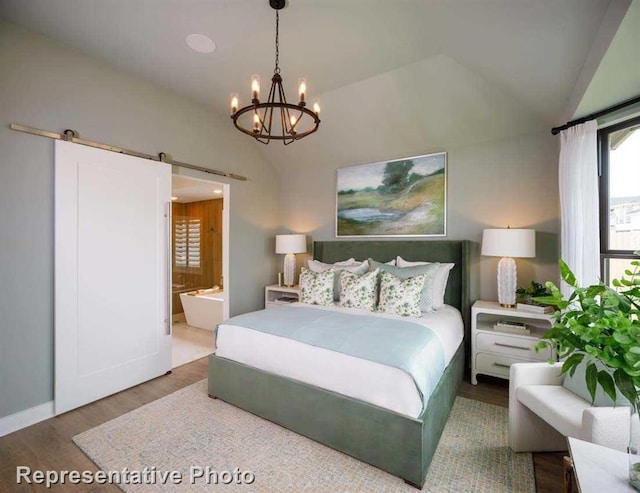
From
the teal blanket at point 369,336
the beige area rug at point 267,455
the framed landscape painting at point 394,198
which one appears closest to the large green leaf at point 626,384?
the teal blanket at point 369,336

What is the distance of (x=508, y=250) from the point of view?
2.81m

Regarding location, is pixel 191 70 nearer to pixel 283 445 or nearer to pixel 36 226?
pixel 36 226

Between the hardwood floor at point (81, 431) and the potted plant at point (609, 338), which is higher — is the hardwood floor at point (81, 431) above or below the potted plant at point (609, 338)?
below

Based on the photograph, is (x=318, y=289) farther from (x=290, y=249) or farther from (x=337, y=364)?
(x=337, y=364)

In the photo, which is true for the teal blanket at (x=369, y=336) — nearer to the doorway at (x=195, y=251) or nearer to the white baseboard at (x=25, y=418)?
the white baseboard at (x=25, y=418)

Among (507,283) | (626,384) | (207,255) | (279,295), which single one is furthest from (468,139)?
(207,255)

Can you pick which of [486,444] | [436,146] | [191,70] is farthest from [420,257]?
[191,70]

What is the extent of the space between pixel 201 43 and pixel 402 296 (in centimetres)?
284

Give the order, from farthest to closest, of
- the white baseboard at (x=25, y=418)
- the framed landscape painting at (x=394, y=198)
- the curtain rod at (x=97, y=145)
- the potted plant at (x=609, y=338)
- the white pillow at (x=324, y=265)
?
1. the white pillow at (x=324, y=265)
2. the framed landscape painting at (x=394, y=198)
3. the curtain rod at (x=97, y=145)
4. the white baseboard at (x=25, y=418)
5. the potted plant at (x=609, y=338)

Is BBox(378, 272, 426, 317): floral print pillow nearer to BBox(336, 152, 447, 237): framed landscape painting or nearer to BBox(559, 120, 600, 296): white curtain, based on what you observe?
BBox(336, 152, 447, 237): framed landscape painting

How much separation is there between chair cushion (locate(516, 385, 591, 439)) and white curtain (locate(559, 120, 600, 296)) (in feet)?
3.07

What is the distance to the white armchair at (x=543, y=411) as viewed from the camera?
1563mm

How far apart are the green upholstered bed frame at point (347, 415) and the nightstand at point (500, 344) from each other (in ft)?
0.60

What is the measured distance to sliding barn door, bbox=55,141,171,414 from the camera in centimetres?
246
